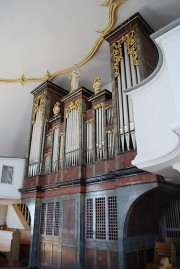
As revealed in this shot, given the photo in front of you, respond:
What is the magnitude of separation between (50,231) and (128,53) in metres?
5.58

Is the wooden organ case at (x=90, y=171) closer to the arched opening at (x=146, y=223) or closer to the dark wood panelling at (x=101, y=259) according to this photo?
the dark wood panelling at (x=101, y=259)

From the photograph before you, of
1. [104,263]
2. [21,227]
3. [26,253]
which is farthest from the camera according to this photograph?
[21,227]

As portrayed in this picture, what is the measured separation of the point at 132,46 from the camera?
6230 mm

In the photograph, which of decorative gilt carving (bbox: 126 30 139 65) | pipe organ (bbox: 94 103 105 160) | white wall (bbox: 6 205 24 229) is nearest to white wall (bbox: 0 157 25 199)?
white wall (bbox: 6 205 24 229)

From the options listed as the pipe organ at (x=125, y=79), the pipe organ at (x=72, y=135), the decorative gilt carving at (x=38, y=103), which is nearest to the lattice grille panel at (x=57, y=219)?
the pipe organ at (x=72, y=135)

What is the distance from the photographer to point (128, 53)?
20.6 ft

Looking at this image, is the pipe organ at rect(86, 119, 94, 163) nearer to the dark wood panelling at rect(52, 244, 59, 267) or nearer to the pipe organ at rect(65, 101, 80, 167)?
the pipe organ at rect(65, 101, 80, 167)

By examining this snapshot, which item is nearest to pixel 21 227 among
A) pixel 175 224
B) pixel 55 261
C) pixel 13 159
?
pixel 13 159

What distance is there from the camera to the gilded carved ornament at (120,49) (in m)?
6.08

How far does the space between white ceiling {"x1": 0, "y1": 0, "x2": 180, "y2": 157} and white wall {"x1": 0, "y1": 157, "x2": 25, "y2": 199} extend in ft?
8.36

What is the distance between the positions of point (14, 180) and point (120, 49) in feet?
18.8

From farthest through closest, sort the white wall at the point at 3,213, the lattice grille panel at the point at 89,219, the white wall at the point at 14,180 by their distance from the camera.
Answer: the white wall at the point at 3,213
the white wall at the point at 14,180
the lattice grille panel at the point at 89,219

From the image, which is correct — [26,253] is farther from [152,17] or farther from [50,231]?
[152,17]

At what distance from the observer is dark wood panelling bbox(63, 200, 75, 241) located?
5947 millimetres
